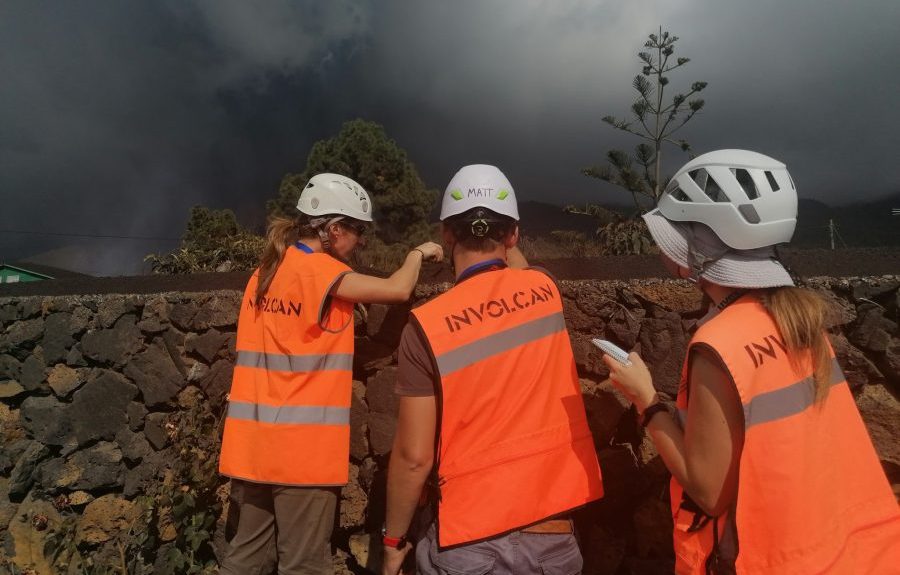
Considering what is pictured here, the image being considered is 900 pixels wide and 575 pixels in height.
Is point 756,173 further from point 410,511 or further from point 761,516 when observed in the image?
point 410,511

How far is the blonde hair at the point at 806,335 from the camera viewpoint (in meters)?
1.46

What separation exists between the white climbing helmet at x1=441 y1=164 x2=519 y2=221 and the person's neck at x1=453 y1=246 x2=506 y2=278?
0.15m

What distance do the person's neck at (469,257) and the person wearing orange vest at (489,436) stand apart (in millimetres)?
88

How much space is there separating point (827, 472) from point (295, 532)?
2176mm

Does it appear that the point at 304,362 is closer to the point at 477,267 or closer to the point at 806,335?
the point at 477,267

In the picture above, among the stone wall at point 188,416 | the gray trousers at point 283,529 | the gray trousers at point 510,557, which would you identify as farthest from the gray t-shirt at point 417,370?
the stone wall at point 188,416

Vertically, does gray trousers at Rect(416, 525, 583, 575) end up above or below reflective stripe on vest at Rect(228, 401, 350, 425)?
below

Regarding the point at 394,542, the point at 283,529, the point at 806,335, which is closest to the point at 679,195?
the point at 806,335

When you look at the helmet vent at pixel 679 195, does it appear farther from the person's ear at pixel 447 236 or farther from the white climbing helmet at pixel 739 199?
the person's ear at pixel 447 236

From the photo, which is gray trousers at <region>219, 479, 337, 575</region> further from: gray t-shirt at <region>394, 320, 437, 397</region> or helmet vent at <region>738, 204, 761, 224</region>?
helmet vent at <region>738, 204, 761, 224</region>

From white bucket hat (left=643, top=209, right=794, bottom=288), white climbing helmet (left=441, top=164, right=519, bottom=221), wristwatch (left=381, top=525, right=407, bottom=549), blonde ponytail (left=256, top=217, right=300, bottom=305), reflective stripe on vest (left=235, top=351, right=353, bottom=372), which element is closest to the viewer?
white bucket hat (left=643, top=209, right=794, bottom=288)

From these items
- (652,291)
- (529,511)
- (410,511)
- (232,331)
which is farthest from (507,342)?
(232,331)

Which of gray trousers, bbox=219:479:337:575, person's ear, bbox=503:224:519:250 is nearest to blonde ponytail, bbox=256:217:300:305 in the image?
gray trousers, bbox=219:479:337:575

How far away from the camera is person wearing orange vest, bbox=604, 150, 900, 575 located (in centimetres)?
138
